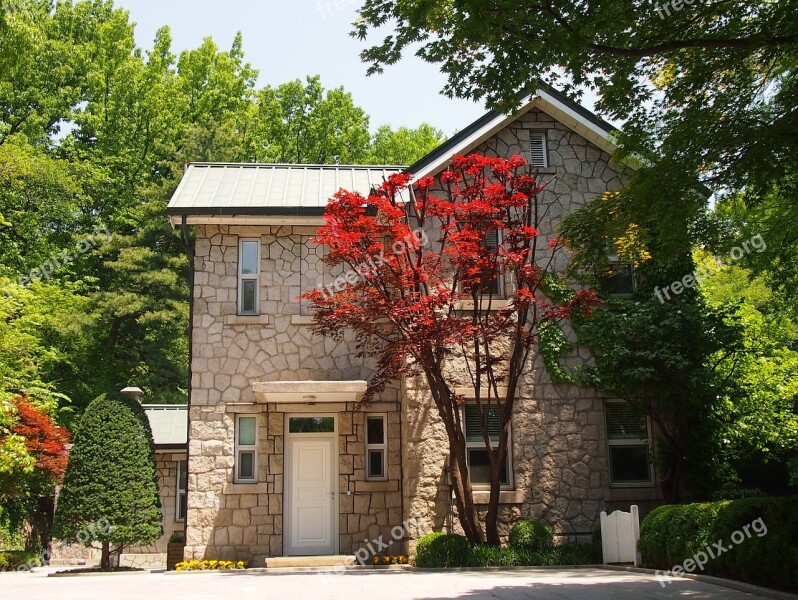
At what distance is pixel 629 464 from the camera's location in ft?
50.2

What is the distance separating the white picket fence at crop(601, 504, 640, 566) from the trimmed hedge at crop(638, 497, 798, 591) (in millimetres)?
523

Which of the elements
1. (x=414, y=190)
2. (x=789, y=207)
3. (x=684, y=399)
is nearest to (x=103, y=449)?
(x=414, y=190)

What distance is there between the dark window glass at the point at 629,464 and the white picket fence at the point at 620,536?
1.86m

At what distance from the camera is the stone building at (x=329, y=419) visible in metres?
14.9

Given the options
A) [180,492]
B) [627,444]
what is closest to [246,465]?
[180,492]

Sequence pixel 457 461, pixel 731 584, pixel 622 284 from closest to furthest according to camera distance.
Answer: pixel 731 584, pixel 457 461, pixel 622 284

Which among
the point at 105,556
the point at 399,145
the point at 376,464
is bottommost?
the point at 105,556

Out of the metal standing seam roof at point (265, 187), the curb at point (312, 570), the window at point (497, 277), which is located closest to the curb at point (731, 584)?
the curb at point (312, 570)

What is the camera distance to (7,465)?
14.5 metres

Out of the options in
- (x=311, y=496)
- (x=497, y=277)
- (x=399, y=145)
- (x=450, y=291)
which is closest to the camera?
(x=450, y=291)

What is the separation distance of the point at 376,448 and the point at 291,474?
1710 millimetres

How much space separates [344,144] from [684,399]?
22.6 meters

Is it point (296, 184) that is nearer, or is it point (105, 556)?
point (105, 556)

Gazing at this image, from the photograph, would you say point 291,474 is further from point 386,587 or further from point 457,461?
point 386,587
